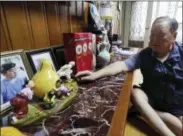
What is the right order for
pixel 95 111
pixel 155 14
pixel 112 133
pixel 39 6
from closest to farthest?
pixel 112 133, pixel 95 111, pixel 39 6, pixel 155 14

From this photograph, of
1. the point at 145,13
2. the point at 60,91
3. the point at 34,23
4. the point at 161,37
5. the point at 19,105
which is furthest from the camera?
the point at 145,13

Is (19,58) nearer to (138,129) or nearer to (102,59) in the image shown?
(102,59)

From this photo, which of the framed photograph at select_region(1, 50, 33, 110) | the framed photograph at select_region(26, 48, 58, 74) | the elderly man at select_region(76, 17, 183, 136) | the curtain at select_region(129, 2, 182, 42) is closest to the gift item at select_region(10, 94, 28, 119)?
the framed photograph at select_region(1, 50, 33, 110)

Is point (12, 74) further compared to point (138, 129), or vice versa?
point (138, 129)

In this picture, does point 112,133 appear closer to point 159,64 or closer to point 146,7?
point 159,64

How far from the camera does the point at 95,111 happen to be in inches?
20.4

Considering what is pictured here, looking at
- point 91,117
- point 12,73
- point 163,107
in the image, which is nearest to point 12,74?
point 12,73

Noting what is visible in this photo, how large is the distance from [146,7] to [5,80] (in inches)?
39.5

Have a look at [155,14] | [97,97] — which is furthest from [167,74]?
[97,97]

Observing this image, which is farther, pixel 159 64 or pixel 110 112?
pixel 159 64

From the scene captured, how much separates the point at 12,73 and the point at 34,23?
0.30 metres

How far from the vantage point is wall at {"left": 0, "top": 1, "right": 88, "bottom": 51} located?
0.55m

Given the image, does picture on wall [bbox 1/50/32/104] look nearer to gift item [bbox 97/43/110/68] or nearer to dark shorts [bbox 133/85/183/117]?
gift item [bbox 97/43/110/68]

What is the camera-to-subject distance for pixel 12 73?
48cm
